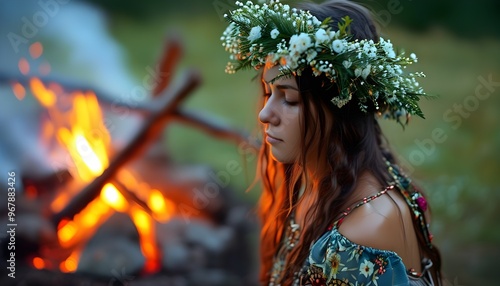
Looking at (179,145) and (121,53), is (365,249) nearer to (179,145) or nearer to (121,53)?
(179,145)

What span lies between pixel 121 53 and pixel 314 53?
1.56 metres

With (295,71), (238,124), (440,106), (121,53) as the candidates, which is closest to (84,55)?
(121,53)

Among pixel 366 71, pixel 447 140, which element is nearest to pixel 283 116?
pixel 366 71

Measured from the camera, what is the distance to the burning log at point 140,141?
286 cm

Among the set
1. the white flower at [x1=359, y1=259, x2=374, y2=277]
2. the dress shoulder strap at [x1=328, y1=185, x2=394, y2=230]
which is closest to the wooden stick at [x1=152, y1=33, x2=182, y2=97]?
the dress shoulder strap at [x1=328, y1=185, x2=394, y2=230]

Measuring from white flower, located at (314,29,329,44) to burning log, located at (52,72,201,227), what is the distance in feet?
4.63

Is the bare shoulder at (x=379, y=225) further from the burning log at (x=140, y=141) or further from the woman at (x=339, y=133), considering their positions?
the burning log at (x=140, y=141)

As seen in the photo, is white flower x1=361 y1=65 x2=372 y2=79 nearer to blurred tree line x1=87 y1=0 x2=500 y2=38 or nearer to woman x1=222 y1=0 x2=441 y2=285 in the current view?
woman x1=222 y1=0 x2=441 y2=285

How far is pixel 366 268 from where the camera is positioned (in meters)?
1.63

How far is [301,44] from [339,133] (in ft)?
1.03

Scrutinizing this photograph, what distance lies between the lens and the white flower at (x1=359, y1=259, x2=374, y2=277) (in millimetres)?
1627

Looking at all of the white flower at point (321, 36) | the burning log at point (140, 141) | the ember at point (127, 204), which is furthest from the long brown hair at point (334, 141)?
the burning log at point (140, 141)

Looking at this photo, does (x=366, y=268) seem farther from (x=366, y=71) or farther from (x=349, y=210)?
(x=366, y=71)

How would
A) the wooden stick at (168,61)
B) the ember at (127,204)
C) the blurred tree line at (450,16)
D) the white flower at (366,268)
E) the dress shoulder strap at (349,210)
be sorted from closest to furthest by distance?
the white flower at (366,268)
the dress shoulder strap at (349,210)
the ember at (127,204)
the wooden stick at (168,61)
the blurred tree line at (450,16)
